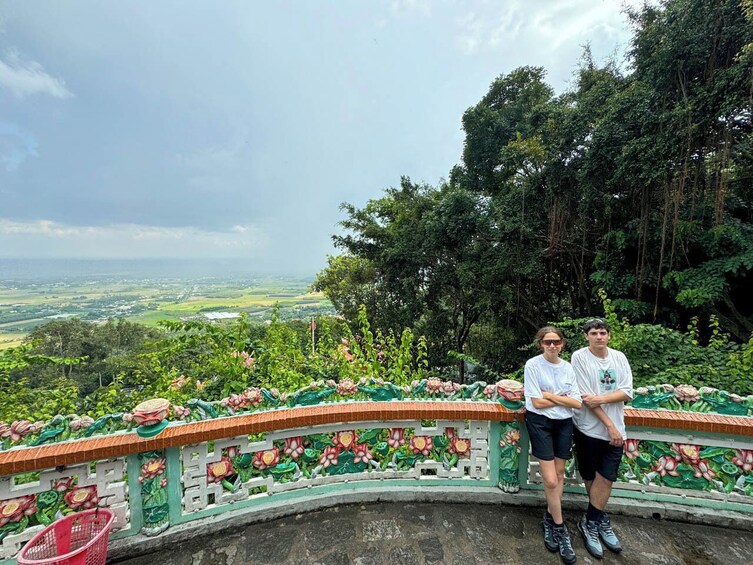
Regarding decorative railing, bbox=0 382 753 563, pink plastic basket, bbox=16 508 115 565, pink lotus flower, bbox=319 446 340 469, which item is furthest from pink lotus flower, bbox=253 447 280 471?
pink plastic basket, bbox=16 508 115 565

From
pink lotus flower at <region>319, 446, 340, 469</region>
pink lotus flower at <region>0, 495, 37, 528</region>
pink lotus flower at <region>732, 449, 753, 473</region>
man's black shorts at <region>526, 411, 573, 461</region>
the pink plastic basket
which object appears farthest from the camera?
pink lotus flower at <region>319, 446, 340, 469</region>

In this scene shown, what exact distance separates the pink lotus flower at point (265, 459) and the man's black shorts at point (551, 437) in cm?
142

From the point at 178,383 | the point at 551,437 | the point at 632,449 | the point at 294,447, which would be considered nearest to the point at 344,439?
the point at 294,447

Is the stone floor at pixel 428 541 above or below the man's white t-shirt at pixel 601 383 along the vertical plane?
below

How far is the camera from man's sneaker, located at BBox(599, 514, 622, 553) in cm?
160

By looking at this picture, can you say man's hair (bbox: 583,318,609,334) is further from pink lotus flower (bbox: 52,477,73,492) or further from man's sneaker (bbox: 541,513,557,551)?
pink lotus flower (bbox: 52,477,73,492)

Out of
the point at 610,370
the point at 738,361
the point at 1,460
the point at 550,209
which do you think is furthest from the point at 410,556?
the point at 550,209

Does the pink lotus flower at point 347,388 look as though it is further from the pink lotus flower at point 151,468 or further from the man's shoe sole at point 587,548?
the man's shoe sole at point 587,548

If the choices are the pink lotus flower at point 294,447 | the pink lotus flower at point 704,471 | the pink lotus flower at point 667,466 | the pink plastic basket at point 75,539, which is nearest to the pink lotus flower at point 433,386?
the pink lotus flower at point 294,447

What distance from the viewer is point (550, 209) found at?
741 cm

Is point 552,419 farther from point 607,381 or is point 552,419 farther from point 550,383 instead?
point 607,381

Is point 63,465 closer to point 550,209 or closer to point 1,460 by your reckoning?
point 1,460

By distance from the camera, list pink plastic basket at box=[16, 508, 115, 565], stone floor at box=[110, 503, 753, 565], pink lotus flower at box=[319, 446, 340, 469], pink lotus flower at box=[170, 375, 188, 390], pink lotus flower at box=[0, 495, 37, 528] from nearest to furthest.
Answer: pink plastic basket at box=[16, 508, 115, 565] < pink lotus flower at box=[0, 495, 37, 528] < stone floor at box=[110, 503, 753, 565] < pink lotus flower at box=[319, 446, 340, 469] < pink lotus flower at box=[170, 375, 188, 390]

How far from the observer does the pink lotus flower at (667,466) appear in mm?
1836
